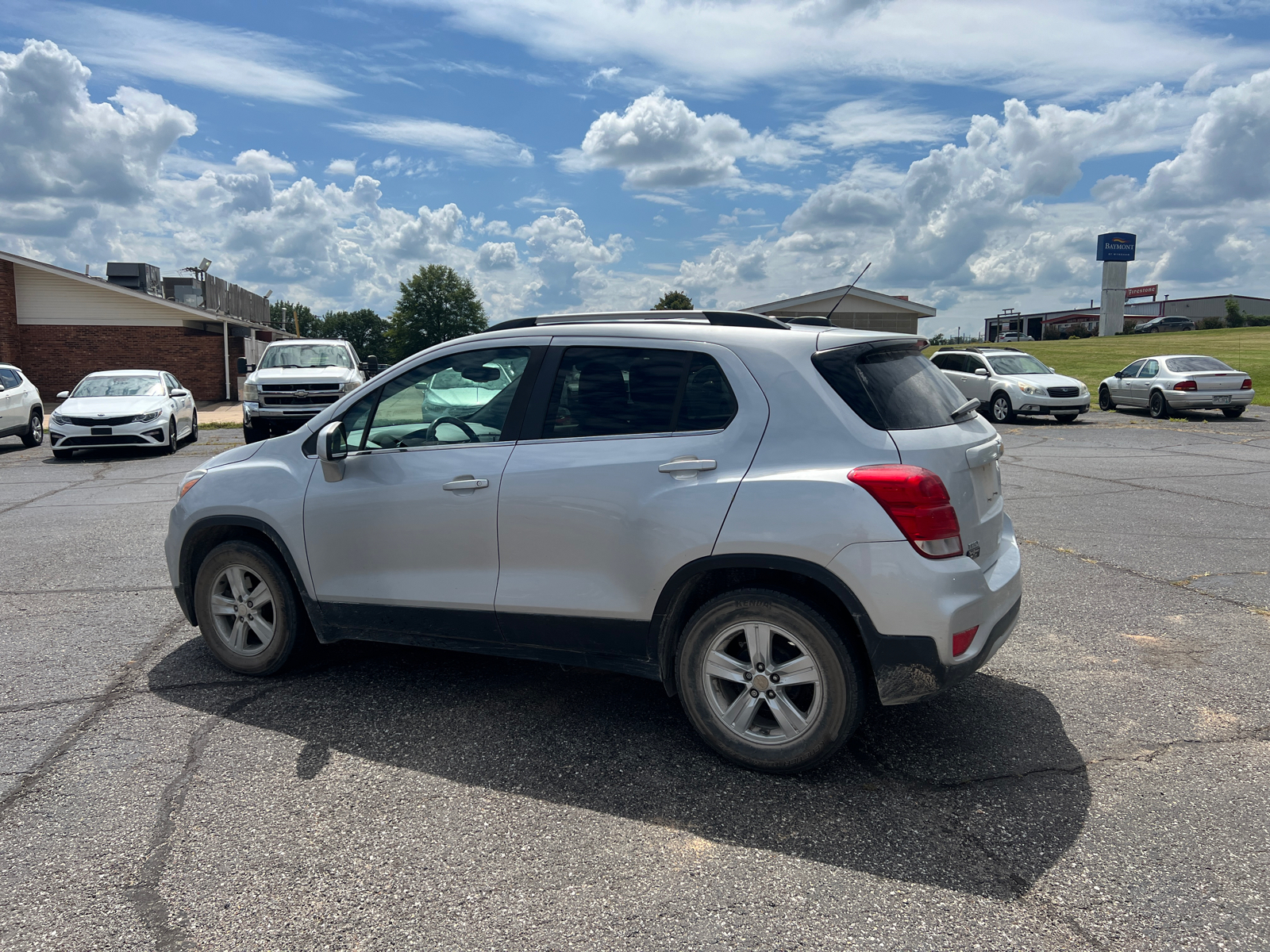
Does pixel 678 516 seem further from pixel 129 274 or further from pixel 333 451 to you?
pixel 129 274

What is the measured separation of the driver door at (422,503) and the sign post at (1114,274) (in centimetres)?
10000

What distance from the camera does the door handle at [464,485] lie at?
160 inches

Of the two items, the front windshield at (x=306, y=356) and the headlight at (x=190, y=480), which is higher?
the front windshield at (x=306, y=356)

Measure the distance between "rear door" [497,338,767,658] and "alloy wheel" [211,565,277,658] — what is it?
1.49 meters

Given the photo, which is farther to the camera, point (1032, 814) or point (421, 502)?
point (421, 502)

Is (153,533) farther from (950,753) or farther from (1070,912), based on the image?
(1070,912)

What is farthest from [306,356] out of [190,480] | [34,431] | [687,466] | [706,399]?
[687,466]

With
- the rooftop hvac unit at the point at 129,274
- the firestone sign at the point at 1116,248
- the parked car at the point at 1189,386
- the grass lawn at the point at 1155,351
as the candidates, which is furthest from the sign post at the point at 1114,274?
the rooftop hvac unit at the point at 129,274

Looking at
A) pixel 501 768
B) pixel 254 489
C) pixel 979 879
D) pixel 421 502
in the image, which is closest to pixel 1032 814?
pixel 979 879

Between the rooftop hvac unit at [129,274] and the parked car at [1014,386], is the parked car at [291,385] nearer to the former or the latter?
the parked car at [1014,386]

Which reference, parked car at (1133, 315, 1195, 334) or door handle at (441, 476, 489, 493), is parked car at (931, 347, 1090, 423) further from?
parked car at (1133, 315, 1195, 334)

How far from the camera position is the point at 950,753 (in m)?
3.86

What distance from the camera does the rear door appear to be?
3.64 m

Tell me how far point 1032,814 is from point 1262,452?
15.6m
